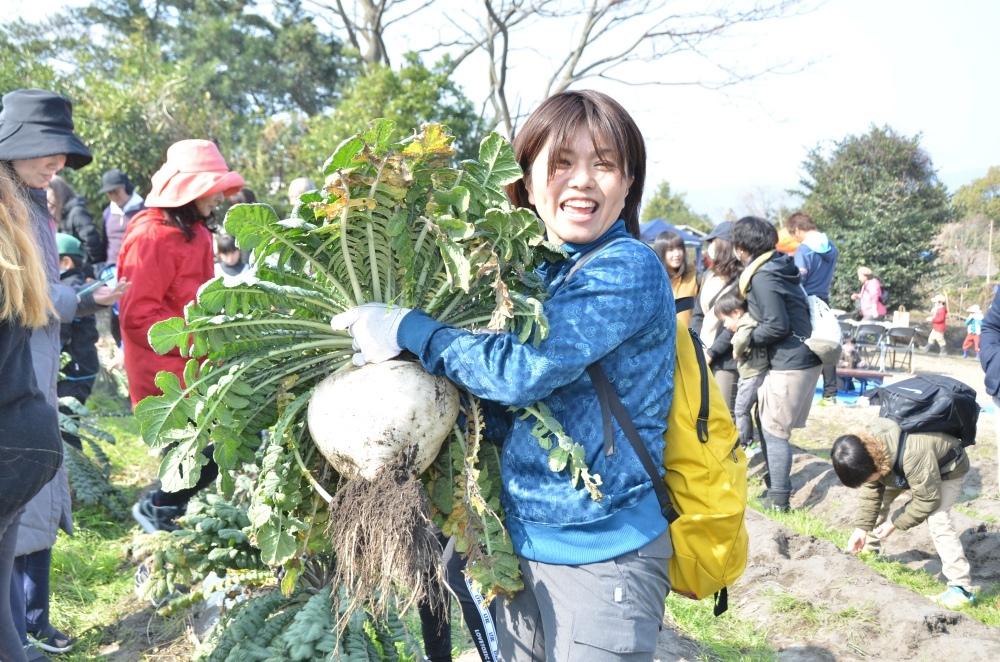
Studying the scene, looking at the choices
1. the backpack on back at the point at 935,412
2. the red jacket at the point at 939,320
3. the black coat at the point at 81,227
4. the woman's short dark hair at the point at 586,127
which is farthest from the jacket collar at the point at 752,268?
the red jacket at the point at 939,320

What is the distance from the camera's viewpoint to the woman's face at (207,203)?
3.74 metres

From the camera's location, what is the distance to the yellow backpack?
1.82m

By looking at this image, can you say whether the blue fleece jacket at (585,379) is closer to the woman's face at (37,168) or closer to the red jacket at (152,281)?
the woman's face at (37,168)

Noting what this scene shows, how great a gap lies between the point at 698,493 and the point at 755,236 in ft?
12.9

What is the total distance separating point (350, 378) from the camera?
1.86 meters

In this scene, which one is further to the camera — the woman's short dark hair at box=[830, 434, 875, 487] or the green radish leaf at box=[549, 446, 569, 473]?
the woman's short dark hair at box=[830, 434, 875, 487]

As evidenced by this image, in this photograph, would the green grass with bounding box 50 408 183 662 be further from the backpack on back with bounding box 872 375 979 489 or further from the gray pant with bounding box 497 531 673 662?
the backpack on back with bounding box 872 375 979 489

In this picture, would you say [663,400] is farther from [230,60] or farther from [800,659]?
[230,60]

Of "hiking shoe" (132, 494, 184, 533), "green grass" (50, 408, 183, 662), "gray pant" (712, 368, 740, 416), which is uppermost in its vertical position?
"gray pant" (712, 368, 740, 416)

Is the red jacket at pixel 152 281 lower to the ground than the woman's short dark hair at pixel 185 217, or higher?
lower

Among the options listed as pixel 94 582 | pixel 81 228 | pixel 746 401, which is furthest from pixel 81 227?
pixel 746 401

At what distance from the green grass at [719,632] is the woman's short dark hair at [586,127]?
8.01ft

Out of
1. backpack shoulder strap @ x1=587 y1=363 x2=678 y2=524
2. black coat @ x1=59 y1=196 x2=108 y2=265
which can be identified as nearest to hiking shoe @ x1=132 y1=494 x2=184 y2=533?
backpack shoulder strap @ x1=587 y1=363 x2=678 y2=524

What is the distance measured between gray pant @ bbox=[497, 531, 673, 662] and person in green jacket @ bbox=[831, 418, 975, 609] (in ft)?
8.90
